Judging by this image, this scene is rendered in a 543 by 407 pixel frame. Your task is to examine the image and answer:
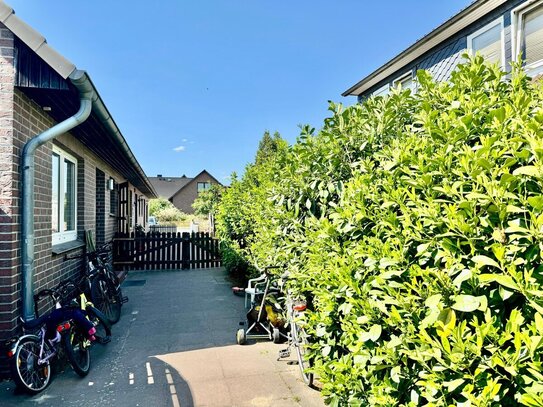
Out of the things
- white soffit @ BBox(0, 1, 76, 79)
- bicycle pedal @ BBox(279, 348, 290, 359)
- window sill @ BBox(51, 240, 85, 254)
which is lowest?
bicycle pedal @ BBox(279, 348, 290, 359)

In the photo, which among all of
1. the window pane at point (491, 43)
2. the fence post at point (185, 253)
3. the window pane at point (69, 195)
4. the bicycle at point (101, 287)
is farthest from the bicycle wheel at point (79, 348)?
the window pane at point (491, 43)

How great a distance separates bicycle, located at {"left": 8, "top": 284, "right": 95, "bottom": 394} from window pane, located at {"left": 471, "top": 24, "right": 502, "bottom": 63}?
31.5ft

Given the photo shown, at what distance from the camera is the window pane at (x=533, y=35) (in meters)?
7.39

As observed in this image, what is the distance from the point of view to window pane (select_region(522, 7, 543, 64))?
7395mm

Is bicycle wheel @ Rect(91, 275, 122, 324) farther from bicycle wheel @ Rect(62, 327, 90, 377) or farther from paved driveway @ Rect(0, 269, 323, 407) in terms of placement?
bicycle wheel @ Rect(62, 327, 90, 377)

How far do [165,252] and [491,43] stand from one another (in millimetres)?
10702

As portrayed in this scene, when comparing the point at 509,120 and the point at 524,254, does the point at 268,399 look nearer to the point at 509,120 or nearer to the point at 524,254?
the point at 524,254

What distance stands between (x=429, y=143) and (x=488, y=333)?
1.06 metres

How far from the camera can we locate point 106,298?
18.4ft

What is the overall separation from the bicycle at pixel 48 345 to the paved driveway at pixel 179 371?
0.47ft

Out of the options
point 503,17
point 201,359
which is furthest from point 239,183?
point 503,17

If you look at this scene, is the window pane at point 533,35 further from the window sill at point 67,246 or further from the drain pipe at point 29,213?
the window sill at point 67,246

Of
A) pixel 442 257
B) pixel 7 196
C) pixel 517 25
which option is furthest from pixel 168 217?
pixel 442 257

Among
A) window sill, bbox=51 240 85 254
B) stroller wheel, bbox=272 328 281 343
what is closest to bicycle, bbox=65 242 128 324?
window sill, bbox=51 240 85 254
